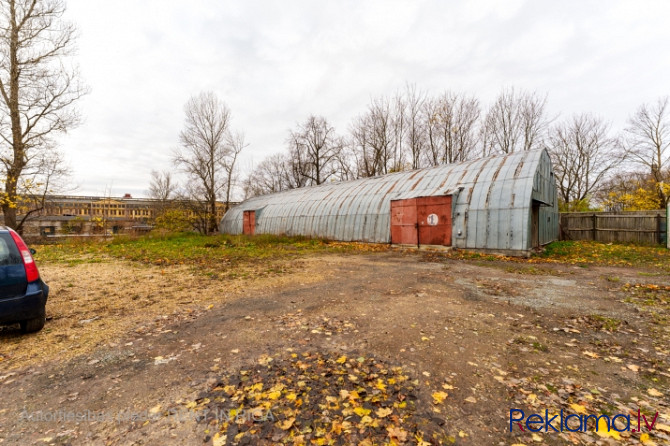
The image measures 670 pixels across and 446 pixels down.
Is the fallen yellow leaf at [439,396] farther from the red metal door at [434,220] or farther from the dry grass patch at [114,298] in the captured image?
the red metal door at [434,220]

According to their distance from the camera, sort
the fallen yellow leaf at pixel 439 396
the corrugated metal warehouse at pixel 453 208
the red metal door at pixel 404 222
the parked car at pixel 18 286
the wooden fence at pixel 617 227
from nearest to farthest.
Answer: the fallen yellow leaf at pixel 439 396 → the parked car at pixel 18 286 → the corrugated metal warehouse at pixel 453 208 → the red metal door at pixel 404 222 → the wooden fence at pixel 617 227

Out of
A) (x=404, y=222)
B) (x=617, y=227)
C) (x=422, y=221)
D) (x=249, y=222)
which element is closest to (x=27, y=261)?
(x=422, y=221)

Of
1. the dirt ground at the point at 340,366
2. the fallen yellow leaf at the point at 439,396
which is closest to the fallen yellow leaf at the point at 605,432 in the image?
the dirt ground at the point at 340,366

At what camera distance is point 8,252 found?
3.78 metres

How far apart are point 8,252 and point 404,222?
583 inches

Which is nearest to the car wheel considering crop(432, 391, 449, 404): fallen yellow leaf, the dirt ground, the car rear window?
the dirt ground

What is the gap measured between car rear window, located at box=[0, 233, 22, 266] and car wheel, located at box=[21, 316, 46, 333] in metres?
0.95

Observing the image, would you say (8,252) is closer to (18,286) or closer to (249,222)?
(18,286)

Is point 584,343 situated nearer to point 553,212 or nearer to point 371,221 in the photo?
point 371,221

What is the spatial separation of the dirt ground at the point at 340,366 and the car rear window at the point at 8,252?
1.16 meters

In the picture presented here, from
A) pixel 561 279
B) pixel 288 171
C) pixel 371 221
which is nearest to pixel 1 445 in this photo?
pixel 561 279

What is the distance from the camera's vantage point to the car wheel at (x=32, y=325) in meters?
4.06

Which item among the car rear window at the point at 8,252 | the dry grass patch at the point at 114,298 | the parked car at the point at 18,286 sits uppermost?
the car rear window at the point at 8,252

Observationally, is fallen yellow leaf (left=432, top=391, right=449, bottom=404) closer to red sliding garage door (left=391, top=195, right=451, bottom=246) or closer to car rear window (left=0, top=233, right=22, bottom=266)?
car rear window (left=0, top=233, right=22, bottom=266)
